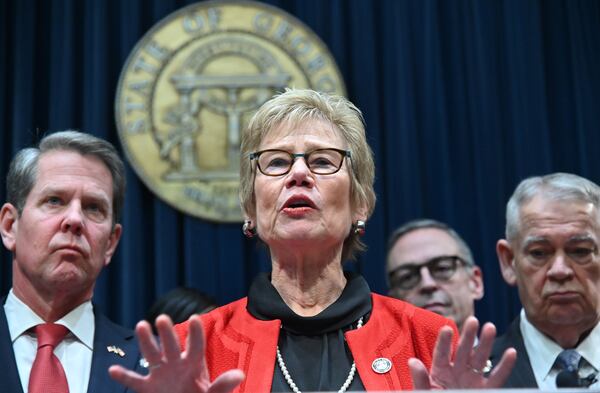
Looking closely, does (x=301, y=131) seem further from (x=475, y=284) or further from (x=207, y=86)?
(x=207, y=86)

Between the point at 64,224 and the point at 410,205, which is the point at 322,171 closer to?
the point at 64,224

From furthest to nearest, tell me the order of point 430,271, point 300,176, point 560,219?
point 430,271 → point 560,219 → point 300,176

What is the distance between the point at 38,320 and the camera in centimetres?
Answer: 255

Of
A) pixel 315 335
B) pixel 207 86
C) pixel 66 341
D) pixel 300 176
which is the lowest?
pixel 66 341

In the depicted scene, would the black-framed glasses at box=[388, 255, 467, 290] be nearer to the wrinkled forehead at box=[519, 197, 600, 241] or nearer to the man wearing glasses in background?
the man wearing glasses in background

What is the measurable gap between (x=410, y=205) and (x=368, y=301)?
210cm

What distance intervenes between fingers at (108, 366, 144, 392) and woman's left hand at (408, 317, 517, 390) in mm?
512

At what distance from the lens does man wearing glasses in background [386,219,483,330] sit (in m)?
3.49

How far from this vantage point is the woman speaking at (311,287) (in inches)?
80.4

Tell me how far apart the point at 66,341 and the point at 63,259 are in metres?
0.23

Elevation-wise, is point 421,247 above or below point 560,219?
below

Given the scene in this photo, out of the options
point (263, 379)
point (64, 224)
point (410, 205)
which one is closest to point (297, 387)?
point (263, 379)

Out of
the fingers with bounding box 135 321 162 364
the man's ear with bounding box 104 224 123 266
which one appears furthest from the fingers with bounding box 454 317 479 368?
the man's ear with bounding box 104 224 123 266

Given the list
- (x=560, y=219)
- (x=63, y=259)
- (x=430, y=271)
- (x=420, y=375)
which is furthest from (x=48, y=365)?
(x=430, y=271)
